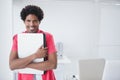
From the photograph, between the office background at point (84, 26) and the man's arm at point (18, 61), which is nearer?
the man's arm at point (18, 61)

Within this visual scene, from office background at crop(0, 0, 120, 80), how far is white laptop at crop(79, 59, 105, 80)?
2.05 feet

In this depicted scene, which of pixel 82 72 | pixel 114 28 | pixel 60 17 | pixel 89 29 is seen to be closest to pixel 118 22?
pixel 114 28

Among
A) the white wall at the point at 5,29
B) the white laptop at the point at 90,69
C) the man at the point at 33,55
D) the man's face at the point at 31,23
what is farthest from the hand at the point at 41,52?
the white wall at the point at 5,29

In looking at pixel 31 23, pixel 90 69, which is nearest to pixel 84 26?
pixel 90 69

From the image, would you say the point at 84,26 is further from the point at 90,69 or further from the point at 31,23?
the point at 31,23

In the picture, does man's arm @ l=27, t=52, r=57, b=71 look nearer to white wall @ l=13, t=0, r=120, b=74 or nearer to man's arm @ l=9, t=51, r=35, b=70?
man's arm @ l=9, t=51, r=35, b=70

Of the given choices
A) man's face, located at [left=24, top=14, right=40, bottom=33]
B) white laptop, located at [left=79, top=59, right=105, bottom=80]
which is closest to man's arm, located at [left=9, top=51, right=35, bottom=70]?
man's face, located at [left=24, top=14, right=40, bottom=33]

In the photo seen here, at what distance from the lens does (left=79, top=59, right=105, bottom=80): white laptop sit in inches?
87.4

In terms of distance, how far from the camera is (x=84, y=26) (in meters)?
2.97

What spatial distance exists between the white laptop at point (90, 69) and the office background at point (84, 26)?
0.62 meters

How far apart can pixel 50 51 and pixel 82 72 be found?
36.2 inches

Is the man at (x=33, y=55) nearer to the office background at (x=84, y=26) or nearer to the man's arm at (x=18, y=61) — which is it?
the man's arm at (x=18, y=61)

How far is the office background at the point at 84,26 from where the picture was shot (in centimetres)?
286

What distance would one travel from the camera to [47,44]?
1.40 meters
